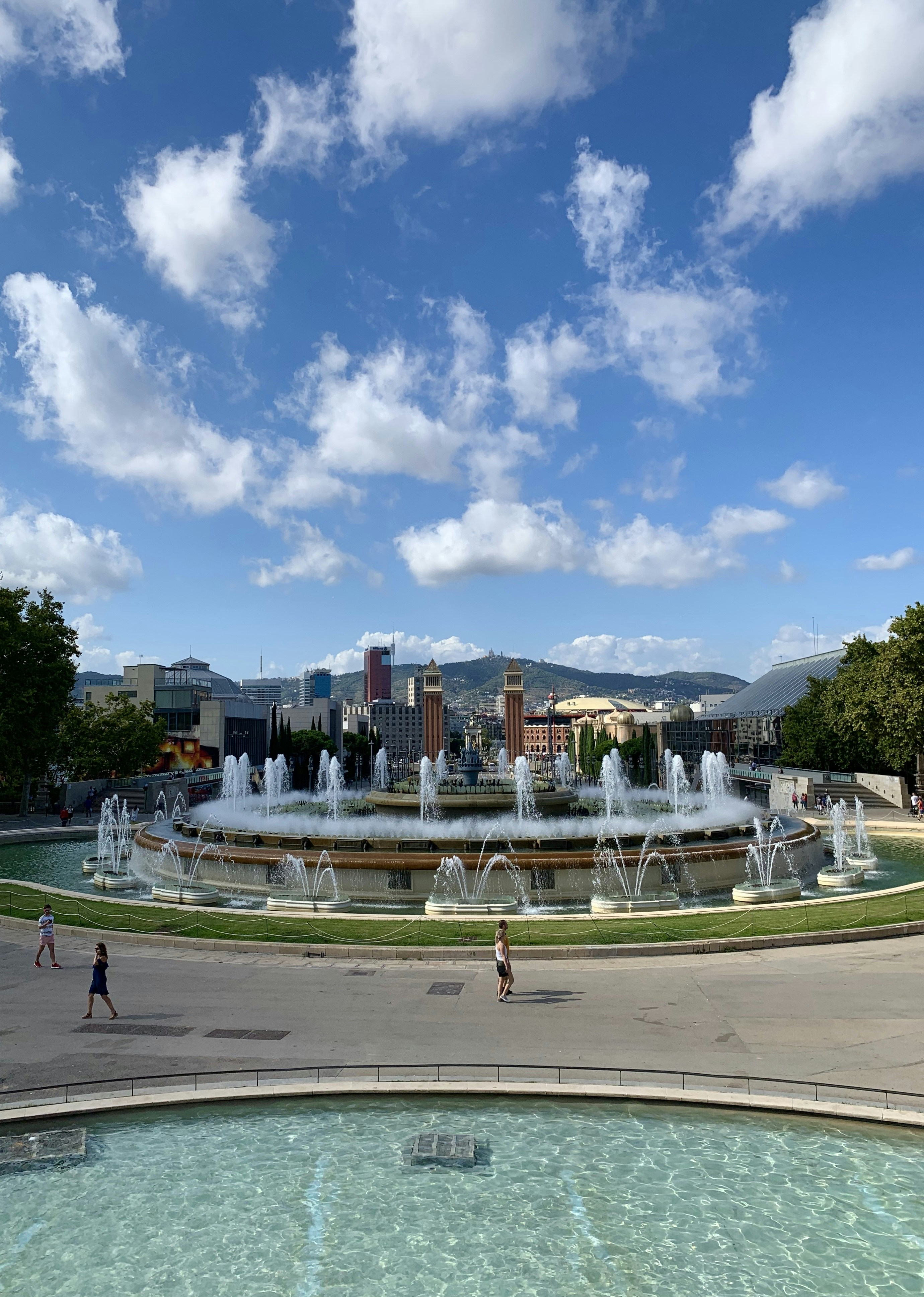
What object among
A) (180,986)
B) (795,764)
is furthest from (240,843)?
(795,764)

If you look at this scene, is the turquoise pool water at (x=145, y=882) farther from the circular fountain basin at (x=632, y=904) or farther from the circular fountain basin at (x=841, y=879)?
the circular fountain basin at (x=632, y=904)

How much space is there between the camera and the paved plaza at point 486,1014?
1163 cm

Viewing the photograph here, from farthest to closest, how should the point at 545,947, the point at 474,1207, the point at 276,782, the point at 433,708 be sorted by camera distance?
the point at 433,708
the point at 276,782
the point at 545,947
the point at 474,1207

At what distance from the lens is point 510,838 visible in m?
27.1

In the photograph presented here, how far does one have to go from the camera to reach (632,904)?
22297 mm

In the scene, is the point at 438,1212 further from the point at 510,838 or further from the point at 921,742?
the point at 921,742

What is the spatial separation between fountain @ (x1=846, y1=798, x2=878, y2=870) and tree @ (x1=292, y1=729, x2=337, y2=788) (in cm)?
5961

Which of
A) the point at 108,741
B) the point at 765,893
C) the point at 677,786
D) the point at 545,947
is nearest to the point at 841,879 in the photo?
the point at 765,893

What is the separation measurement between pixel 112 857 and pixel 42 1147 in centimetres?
2731

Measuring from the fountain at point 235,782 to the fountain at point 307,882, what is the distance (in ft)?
87.3

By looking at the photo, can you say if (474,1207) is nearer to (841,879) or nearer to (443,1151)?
(443,1151)

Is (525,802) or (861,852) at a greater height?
(525,802)

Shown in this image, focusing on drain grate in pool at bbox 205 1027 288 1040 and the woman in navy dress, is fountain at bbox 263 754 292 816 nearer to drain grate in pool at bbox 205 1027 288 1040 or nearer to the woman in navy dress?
the woman in navy dress

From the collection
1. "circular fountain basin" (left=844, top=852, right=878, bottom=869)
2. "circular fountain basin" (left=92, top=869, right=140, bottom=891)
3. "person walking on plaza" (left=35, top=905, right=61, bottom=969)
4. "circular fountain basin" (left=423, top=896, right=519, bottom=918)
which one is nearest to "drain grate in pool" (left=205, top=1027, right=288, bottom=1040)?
"person walking on plaza" (left=35, top=905, right=61, bottom=969)
